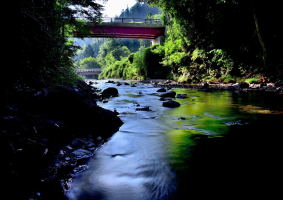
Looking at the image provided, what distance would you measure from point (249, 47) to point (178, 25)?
8.87 metres

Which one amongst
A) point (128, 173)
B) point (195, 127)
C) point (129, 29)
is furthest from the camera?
point (129, 29)

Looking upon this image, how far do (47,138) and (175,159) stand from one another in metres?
1.90

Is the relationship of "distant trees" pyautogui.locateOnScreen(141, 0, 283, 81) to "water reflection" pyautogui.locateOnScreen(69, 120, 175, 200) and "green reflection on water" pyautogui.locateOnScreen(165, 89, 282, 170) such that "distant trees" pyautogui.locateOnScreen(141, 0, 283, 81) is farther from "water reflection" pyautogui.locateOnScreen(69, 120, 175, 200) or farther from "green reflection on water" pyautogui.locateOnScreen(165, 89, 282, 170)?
"water reflection" pyautogui.locateOnScreen(69, 120, 175, 200)

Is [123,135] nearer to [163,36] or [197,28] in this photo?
[197,28]

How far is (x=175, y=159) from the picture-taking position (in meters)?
3.08

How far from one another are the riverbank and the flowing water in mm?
242

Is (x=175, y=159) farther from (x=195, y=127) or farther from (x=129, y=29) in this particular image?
(x=129, y=29)

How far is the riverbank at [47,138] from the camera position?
82.4 inches

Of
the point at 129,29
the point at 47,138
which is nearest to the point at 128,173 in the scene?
the point at 47,138

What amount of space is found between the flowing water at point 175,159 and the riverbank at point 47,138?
242 millimetres

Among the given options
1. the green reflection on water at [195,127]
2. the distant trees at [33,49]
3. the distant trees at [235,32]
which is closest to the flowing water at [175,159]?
the green reflection on water at [195,127]

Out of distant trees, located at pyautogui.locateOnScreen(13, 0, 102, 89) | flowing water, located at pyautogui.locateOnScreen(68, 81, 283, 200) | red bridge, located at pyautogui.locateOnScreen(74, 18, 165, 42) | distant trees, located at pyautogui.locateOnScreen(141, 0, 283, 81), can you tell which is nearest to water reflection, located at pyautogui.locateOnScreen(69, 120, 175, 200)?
flowing water, located at pyautogui.locateOnScreen(68, 81, 283, 200)

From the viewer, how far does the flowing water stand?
2.27 metres

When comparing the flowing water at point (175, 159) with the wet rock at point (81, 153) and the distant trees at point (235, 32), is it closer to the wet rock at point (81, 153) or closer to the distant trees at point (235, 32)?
the wet rock at point (81, 153)
